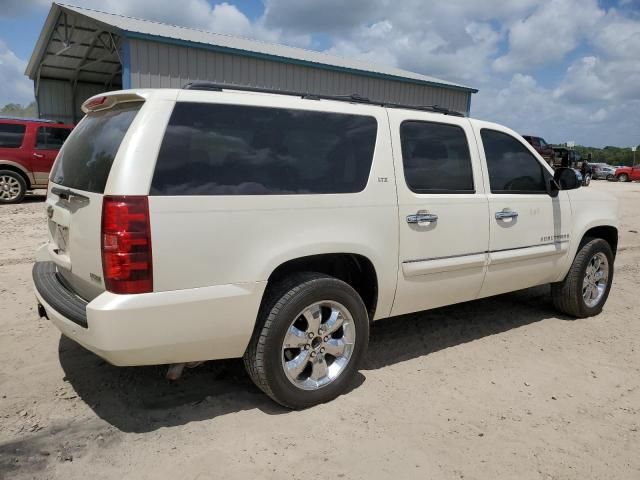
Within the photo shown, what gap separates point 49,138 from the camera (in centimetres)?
1184

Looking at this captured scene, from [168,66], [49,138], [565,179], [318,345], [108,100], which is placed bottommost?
[318,345]

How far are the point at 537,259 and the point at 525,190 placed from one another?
61 cm

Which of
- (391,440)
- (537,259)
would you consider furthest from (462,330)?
(391,440)

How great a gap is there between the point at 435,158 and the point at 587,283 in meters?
2.49

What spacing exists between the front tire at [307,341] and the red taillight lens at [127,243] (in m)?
0.75

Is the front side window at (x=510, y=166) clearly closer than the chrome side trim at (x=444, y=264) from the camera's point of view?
No

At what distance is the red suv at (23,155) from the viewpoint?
36.9 ft

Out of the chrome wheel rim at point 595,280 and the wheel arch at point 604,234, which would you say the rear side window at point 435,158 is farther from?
the chrome wheel rim at point 595,280

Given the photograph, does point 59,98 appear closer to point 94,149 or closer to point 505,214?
point 94,149

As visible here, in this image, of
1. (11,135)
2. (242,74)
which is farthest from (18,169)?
(242,74)

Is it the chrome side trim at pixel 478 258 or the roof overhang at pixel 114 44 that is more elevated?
the roof overhang at pixel 114 44

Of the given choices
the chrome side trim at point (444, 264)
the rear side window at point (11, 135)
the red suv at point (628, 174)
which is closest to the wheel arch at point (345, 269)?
the chrome side trim at point (444, 264)

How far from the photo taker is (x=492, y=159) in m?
4.14

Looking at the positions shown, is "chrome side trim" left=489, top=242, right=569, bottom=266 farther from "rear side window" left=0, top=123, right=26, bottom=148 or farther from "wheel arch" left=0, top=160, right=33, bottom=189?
"rear side window" left=0, top=123, right=26, bottom=148
